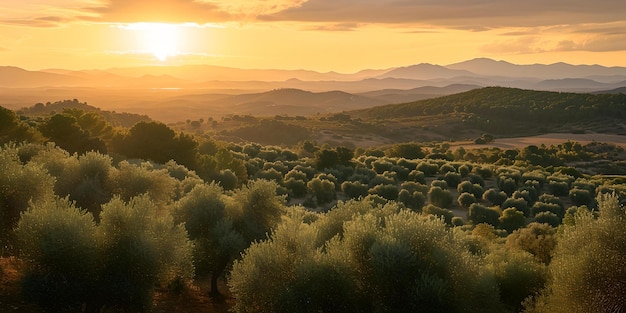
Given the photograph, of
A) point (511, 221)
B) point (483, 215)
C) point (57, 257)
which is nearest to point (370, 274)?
point (57, 257)

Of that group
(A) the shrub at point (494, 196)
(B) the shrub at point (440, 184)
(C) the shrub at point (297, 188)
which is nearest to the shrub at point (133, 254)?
(C) the shrub at point (297, 188)

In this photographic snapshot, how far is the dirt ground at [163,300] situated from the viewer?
715 inches

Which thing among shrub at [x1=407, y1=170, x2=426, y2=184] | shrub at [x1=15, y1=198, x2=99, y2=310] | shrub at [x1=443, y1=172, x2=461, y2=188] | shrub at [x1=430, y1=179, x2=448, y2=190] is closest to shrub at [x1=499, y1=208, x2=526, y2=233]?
shrub at [x1=430, y1=179, x2=448, y2=190]

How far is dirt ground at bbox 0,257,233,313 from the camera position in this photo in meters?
18.2

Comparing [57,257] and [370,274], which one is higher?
[57,257]

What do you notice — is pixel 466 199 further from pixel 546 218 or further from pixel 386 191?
pixel 546 218

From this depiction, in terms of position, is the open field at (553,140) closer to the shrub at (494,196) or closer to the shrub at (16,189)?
the shrub at (494,196)

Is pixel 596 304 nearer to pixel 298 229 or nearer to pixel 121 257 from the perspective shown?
pixel 298 229

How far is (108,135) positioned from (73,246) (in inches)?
1548

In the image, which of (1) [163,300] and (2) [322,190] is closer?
(1) [163,300]

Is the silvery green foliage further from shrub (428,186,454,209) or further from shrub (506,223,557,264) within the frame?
shrub (428,186,454,209)

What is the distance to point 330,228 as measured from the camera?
67.7ft

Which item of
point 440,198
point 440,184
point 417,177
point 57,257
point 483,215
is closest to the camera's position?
point 57,257

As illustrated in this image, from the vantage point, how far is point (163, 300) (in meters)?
22.1
